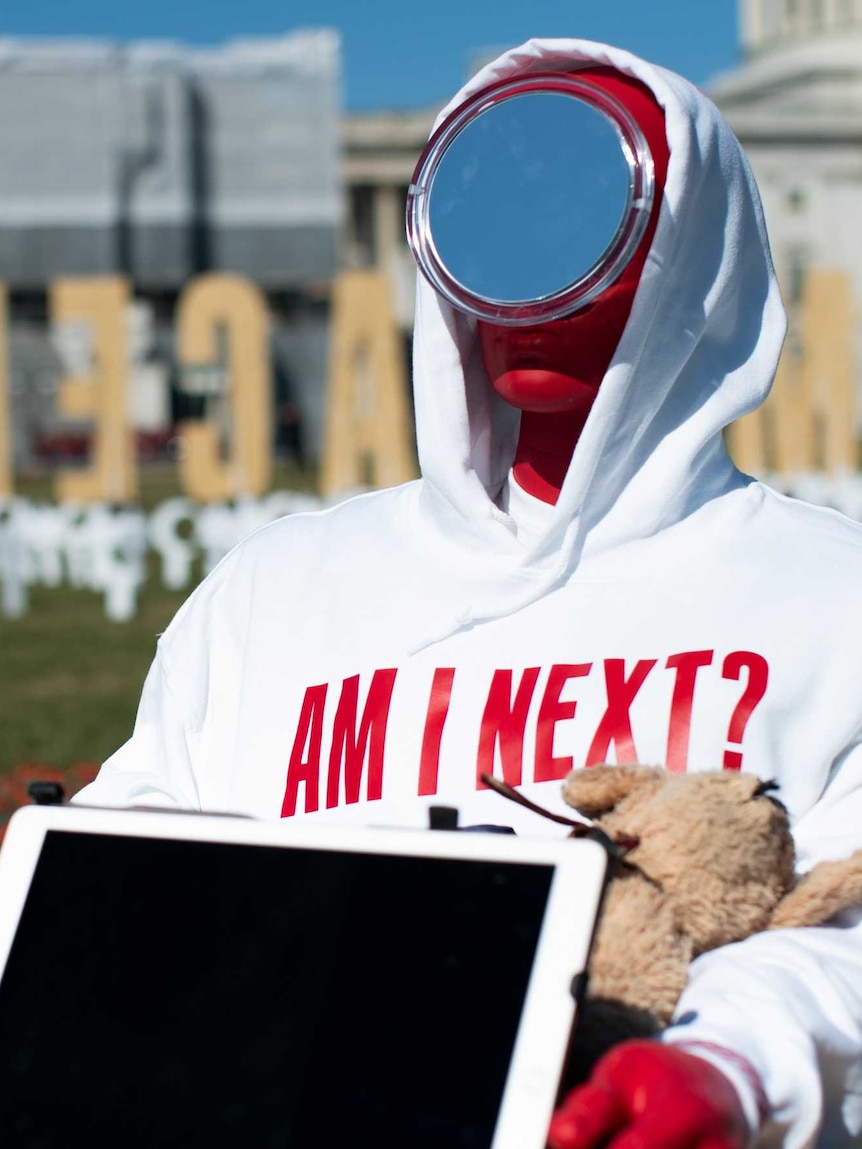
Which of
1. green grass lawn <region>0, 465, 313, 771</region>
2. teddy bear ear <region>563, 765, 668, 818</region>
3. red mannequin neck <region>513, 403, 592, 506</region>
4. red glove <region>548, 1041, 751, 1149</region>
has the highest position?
red mannequin neck <region>513, 403, 592, 506</region>

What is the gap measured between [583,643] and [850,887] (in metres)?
0.38

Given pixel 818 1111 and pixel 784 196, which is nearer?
pixel 818 1111

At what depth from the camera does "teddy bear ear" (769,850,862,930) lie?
4.83ft

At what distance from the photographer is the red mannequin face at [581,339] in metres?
1.78

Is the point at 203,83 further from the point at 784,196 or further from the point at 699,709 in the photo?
the point at 699,709

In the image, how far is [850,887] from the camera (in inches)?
58.2

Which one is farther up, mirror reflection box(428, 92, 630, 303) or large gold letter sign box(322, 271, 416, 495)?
mirror reflection box(428, 92, 630, 303)

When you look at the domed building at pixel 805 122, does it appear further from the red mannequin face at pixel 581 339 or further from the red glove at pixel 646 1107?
the red glove at pixel 646 1107

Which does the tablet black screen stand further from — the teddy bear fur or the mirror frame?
the mirror frame

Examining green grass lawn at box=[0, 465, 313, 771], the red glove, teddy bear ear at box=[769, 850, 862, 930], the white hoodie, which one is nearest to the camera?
the red glove

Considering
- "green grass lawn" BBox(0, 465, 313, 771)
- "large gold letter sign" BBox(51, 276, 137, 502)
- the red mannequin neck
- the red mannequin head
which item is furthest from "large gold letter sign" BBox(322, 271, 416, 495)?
the red mannequin head

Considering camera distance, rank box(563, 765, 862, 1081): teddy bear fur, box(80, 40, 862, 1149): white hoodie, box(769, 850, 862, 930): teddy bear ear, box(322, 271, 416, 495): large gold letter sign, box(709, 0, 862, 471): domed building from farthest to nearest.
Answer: box(709, 0, 862, 471): domed building, box(322, 271, 416, 495): large gold letter sign, box(80, 40, 862, 1149): white hoodie, box(769, 850, 862, 930): teddy bear ear, box(563, 765, 862, 1081): teddy bear fur

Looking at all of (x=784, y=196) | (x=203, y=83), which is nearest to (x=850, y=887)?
(x=203, y=83)

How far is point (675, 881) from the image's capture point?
143cm
